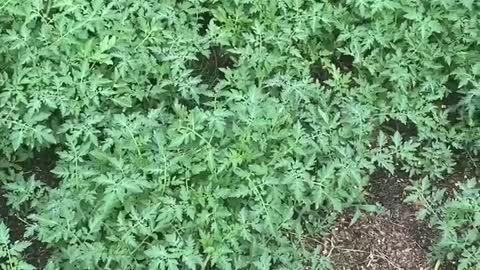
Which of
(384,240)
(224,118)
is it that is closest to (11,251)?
(224,118)

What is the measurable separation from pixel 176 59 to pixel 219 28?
380 millimetres

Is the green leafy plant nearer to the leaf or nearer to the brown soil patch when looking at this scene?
the leaf

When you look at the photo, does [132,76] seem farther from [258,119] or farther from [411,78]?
[411,78]

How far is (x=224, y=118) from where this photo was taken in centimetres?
406

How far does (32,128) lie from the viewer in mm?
4012

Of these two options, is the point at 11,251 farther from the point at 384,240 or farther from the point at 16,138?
the point at 384,240

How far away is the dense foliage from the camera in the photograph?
383cm

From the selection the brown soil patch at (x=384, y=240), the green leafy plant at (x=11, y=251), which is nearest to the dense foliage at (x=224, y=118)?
the green leafy plant at (x=11, y=251)

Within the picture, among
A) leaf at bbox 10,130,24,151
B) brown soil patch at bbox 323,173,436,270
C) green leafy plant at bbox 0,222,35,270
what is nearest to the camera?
green leafy plant at bbox 0,222,35,270

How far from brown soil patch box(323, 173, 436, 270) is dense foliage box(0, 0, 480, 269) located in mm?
136

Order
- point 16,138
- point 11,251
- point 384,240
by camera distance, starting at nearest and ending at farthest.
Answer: point 11,251 → point 16,138 → point 384,240

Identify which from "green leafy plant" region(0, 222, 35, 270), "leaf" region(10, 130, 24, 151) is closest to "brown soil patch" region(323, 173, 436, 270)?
"green leafy plant" region(0, 222, 35, 270)

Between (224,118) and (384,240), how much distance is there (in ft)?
3.69

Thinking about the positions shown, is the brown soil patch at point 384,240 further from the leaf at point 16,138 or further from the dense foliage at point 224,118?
the leaf at point 16,138
